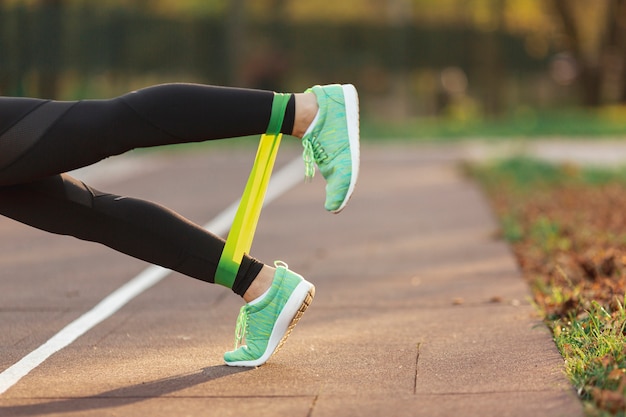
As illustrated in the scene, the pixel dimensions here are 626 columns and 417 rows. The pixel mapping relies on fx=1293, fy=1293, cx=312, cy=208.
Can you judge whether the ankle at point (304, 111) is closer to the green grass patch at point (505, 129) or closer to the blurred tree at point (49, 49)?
the blurred tree at point (49, 49)

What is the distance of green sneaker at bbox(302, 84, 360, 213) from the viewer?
4.10 meters

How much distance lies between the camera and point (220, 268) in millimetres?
4352

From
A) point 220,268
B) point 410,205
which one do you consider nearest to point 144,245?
point 220,268

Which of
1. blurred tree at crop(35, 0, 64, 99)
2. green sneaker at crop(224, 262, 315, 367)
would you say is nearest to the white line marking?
green sneaker at crop(224, 262, 315, 367)

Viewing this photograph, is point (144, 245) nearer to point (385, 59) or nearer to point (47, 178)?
point (47, 178)

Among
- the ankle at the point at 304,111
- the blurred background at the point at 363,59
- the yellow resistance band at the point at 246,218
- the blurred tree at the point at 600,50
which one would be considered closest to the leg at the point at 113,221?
the yellow resistance band at the point at 246,218

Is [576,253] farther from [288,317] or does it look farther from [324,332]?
[288,317]

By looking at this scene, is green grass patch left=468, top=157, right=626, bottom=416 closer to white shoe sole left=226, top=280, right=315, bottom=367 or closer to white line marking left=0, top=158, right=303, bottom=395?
white shoe sole left=226, top=280, right=315, bottom=367

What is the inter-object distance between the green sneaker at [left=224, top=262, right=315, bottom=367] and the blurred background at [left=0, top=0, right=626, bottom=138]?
37.0 ft

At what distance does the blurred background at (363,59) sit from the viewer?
18.3m

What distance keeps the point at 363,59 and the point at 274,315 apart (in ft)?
84.5

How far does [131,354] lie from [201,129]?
1.34m

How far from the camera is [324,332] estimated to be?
5375mm

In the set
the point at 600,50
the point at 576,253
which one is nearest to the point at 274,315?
the point at 576,253
